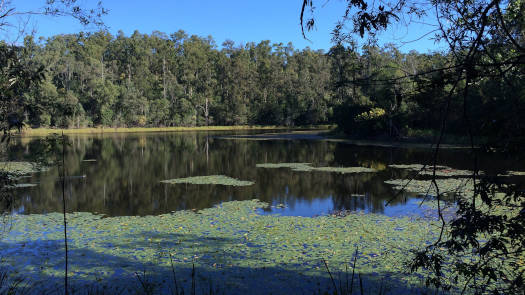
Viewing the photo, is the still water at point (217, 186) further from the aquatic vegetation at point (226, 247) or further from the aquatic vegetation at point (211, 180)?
the aquatic vegetation at point (226, 247)

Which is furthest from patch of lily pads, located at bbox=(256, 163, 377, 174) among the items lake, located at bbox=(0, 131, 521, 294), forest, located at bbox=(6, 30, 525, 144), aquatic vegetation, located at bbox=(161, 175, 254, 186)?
forest, located at bbox=(6, 30, 525, 144)

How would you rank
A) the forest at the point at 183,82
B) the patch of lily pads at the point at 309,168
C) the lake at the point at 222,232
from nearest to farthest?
the lake at the point at 222,232 → the patch of lily pads at the point at 309,168 → the forest at the point at 183,82

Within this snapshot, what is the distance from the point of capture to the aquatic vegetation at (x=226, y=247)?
657cm

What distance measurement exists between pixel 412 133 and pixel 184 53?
61.5 m

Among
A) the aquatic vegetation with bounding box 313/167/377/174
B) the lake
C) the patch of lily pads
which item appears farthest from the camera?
the patch of lily pads

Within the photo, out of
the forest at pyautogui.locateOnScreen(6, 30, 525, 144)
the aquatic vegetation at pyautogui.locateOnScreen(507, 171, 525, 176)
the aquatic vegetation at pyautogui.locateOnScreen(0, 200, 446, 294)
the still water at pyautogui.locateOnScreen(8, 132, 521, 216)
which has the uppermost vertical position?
the forest at pyautogui.locateOnScreen(6, 30, 525, 144)

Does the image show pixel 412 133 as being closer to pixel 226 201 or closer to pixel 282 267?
pixel 226 201

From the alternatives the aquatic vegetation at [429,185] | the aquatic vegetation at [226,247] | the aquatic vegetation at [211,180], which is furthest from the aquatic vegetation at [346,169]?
the aquatic vegetation at [226,247]

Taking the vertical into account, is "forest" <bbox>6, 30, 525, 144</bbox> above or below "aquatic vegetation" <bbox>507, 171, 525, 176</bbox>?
above

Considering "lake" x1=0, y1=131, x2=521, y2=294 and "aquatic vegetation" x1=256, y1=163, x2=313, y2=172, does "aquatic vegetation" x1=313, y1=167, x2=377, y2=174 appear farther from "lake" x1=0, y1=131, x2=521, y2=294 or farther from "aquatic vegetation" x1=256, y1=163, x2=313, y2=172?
"aquatic vegetation" x1=256, y1=163, x2=313, y2=172

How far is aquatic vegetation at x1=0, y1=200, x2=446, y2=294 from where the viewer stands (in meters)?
6.57

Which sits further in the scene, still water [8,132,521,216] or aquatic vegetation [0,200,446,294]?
still water [8,132,521,216]

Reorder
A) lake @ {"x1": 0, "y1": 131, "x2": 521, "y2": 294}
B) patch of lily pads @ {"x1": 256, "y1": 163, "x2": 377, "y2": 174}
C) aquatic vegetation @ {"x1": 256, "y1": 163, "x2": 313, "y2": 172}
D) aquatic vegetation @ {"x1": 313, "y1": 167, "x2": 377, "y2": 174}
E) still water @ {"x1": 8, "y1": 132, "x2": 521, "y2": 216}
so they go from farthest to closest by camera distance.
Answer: aquatic vegetation @ {"x1": 256, "y1": 163, "x2": 313, "y2": 172} → patch of lily pads @ {"x1": 256, "y1": 163, "x2": 377, "y2": 174} → aquatic vegetation @ {"x1": 313, "y1": 167, "x2": 377, "y2": 174} → still water @ {"x1": 8, "y1": 132, "x2": 521, "y2": 216} → lake @ {"x1": 0, "y1": 131, "x2": 521, "y2": 294}

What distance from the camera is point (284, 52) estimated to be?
97250 millimetres
